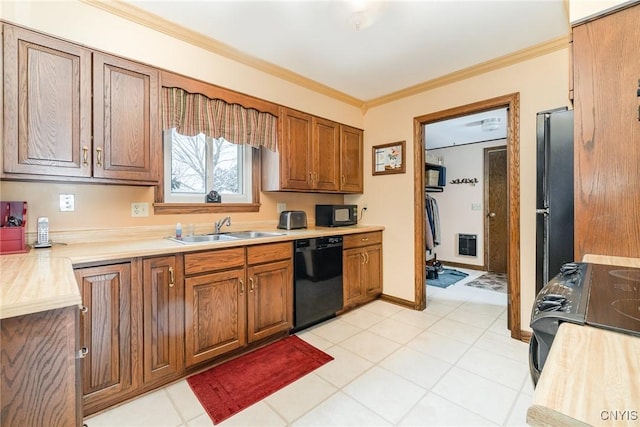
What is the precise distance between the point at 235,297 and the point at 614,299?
2.01m

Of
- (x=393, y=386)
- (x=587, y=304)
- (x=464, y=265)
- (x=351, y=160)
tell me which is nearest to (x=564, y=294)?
(x=587, y=304)

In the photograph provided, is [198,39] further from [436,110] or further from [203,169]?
[436,110]

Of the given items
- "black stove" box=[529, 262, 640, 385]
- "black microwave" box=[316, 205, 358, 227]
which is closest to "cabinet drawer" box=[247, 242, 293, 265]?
"black microwave" box=[316, 205, 358, 227]

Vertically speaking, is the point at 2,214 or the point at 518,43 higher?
the point at 518,43

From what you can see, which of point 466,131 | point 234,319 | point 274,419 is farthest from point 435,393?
point 466,131

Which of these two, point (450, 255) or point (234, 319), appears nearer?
point (234, 319)

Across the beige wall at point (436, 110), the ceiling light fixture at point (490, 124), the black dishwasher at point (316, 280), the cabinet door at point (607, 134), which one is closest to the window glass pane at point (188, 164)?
the black dishwasher at point (316, 280)

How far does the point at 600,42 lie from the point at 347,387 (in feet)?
7.42

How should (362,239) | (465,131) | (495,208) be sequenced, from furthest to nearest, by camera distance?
1. (495,208)
2. (465,131)
3. (362,239)

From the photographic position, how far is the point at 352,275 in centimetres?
314

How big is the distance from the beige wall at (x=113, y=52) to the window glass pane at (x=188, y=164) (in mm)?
258

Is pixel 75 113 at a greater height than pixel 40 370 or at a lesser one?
greater

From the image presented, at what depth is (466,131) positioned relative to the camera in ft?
14.9

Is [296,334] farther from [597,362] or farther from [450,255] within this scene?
[450,255]
